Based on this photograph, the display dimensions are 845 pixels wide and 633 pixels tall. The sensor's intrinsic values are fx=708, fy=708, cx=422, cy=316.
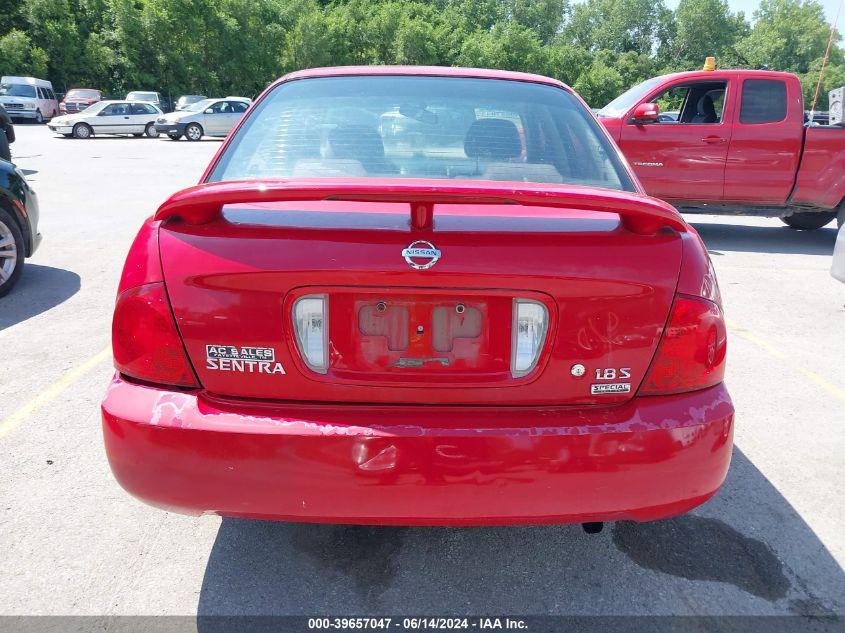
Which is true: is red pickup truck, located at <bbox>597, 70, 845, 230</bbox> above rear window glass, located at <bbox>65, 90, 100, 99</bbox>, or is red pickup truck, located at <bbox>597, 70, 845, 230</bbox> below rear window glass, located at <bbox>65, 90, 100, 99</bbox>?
above

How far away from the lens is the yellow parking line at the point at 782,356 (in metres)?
4.27

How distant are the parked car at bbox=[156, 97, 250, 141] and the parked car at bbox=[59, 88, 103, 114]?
1053cm

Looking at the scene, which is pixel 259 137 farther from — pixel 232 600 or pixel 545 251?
pixel 232 600

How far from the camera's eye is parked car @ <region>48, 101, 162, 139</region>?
26203 mm

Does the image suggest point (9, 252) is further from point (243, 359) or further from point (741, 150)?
point (741, 150)

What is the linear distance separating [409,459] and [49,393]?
287 centimetres

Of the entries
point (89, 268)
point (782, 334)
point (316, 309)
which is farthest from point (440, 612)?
point (89, 268)

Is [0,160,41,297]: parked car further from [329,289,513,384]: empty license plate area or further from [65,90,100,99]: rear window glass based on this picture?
[65,90,100,99]: rear window glass

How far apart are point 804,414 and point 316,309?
10.3 ft

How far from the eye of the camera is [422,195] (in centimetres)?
190

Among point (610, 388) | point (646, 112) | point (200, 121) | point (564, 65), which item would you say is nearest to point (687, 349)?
point (610, 388)

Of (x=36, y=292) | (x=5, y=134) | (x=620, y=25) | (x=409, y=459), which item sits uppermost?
(x=620, y=25)

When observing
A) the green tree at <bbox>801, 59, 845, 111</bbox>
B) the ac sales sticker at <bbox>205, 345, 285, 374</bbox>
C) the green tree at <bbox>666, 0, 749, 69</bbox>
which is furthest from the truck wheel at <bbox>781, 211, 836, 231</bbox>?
the green tree at <bbox>666, 0, 749, 69</bbox>

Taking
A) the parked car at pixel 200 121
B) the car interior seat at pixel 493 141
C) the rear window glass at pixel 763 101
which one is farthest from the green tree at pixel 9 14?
the car interior seat at pixel 493 141
